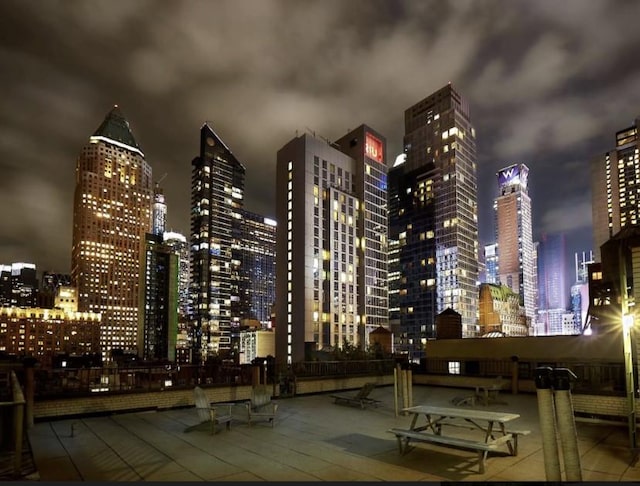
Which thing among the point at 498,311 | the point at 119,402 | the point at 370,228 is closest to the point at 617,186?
the point at 498,311

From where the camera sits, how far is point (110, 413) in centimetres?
1294

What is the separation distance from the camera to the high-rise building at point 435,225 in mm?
136625

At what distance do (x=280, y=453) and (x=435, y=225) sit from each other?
452 ft

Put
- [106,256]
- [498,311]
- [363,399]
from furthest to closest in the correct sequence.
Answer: [106,256], [498,311], [363,399]

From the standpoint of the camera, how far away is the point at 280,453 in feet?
28.3

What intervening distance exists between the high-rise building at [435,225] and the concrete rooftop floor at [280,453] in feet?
413

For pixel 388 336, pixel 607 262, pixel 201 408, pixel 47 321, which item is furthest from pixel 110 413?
pixel 47 321

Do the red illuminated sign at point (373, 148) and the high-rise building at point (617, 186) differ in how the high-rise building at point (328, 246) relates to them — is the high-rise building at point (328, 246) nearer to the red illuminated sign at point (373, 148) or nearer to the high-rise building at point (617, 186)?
the red illuminated sign at point (373, 148)

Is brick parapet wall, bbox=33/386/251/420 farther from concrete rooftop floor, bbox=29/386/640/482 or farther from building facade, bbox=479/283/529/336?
building facade, bbox=479/283/529/336

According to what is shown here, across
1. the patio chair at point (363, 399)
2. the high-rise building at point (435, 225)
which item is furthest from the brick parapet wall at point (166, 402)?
the high-rise building at point (435, 225)

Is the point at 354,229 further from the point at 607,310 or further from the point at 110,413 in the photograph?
the point at 110,413

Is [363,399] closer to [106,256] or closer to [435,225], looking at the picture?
[435,225]

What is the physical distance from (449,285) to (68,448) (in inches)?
5209

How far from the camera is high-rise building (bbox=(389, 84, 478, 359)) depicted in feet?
448
